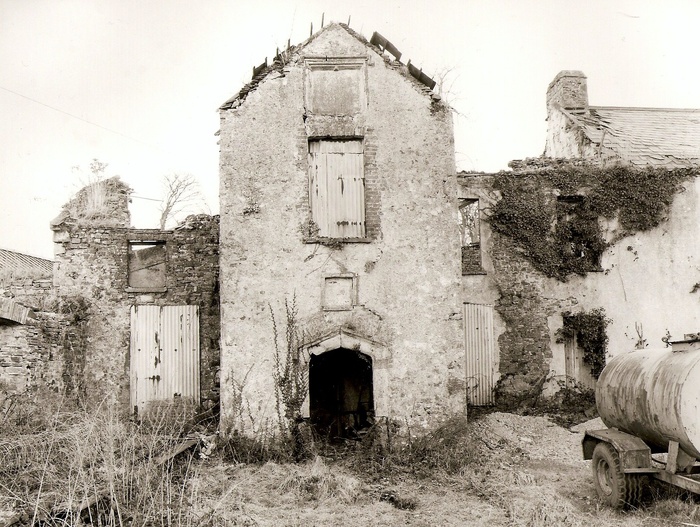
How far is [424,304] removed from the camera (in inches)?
434

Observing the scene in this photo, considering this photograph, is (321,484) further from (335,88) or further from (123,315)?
(123,315)

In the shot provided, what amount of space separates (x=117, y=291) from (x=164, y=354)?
1790 mm

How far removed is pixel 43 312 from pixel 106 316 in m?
1.30

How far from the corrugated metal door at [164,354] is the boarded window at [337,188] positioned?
4840 mm

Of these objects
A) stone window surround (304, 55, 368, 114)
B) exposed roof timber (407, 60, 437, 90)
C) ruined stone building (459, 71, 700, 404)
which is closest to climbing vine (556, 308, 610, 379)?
ruined stone building (459, 71, 700, 404)

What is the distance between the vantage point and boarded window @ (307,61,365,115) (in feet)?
37.2

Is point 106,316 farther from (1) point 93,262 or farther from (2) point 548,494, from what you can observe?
(2) point 548,494

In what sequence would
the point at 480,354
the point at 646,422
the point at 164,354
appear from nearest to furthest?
the point at 646,422 < the point at 164,354 < the point at 480,354

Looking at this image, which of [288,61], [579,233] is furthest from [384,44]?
[579,233]

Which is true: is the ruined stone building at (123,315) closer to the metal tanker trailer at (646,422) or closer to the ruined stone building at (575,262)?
the ruined stone building at (575,262)

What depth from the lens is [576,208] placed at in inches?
632

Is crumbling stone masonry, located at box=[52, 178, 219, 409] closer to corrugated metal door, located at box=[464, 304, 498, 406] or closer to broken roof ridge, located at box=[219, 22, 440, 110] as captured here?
broken roof ridge, located at box=[219, 22, 440, 110]

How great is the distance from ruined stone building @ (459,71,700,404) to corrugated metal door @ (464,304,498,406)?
27 millimetres

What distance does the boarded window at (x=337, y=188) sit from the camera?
1120 cm
